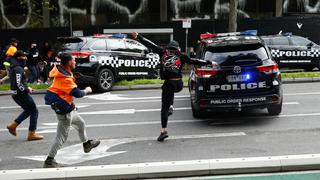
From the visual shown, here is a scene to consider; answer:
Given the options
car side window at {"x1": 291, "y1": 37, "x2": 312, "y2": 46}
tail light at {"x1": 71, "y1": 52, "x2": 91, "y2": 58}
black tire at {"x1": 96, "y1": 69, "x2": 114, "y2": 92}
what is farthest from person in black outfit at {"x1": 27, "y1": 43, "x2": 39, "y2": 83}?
car side window at {"x1": 291, "y1": 37, "x2": 312, "y2": 46}

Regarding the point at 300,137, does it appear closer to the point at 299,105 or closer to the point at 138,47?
the point at 299,105

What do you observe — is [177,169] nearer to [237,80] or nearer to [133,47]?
[237,80]

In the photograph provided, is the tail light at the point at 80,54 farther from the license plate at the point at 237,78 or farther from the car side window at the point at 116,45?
the license plate at the point at 237,78

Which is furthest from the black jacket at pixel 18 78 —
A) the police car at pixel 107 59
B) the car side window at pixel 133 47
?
the car side window at pixel 133 47

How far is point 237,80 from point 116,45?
7633mm

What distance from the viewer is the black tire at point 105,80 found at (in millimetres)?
16422

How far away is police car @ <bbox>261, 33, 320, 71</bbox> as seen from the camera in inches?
809

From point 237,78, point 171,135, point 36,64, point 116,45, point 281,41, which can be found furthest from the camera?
point 281,41

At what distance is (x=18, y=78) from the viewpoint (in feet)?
31.1

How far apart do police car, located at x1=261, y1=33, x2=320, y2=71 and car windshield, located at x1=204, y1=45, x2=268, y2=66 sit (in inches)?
407

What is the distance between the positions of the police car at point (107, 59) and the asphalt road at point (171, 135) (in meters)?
2.55

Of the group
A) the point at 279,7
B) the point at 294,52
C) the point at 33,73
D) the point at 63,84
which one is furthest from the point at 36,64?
the point at 279,7

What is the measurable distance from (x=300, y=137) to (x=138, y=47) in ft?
31.4

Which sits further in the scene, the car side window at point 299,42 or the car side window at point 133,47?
the car side window at point 299,42
